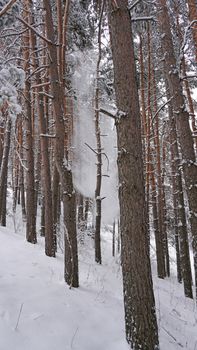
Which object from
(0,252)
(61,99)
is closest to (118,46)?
(61,99)

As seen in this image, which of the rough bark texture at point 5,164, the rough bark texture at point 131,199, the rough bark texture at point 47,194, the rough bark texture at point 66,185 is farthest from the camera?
the rough bark texture at point 5,164

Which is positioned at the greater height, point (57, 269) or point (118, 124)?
point (118, 124)

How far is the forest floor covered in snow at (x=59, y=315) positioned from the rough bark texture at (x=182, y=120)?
7.82ft

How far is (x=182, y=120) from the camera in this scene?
655 centimetres

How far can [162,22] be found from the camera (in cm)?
661

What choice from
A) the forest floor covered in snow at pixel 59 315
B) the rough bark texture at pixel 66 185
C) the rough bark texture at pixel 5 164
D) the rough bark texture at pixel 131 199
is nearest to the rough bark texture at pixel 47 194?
the forest floor covered in snow at pixel 59 315

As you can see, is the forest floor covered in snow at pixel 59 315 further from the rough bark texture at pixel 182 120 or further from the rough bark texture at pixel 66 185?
the rough bark texture at pixel 182 120

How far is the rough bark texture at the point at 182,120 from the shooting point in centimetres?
643

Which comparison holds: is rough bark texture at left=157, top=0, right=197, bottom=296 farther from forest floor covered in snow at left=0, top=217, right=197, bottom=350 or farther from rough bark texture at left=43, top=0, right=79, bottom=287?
rough bark texture at left=43, top=0, right=79, bottom=287

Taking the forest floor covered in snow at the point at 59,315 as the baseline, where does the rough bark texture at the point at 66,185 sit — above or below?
above

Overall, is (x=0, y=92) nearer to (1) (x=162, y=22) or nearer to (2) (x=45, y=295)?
(2) (x=45, y=295)

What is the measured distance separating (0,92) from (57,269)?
366 cm

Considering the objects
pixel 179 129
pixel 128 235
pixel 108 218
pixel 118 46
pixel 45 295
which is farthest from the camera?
pixel 108 218

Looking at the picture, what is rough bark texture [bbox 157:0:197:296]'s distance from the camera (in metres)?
6.43
